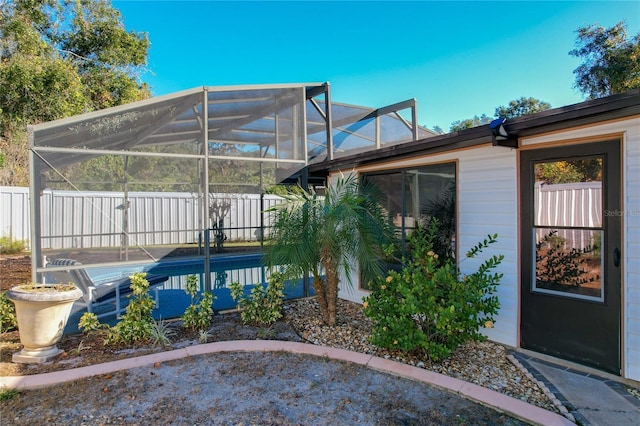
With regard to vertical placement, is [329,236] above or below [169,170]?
below

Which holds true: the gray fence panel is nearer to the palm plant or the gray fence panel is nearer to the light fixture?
the palm plant

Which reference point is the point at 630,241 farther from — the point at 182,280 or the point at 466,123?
the point at 466,123

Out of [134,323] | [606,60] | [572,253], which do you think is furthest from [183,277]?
[606,60]

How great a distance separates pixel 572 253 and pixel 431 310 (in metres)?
1.54

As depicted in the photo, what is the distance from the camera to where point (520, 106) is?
25094 mm

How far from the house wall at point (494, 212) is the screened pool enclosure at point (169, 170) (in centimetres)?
262

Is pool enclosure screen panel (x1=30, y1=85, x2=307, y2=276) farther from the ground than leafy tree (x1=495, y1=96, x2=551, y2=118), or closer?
closer

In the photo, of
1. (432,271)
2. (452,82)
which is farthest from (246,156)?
(452,82)

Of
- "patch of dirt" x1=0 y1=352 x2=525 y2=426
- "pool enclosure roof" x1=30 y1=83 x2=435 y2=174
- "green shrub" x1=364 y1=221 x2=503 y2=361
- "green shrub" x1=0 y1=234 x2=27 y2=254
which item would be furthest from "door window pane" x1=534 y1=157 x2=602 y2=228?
"green shrub" x1=0 y1=234 x2=27 y2=254

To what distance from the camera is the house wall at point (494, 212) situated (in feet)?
13.6

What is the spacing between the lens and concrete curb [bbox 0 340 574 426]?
284 cm

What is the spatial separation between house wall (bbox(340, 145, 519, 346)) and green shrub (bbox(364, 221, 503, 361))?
1.53ft

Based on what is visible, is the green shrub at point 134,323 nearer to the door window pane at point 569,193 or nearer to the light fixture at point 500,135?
the light fixture at point 500,135

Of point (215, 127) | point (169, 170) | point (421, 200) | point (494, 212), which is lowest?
point (494, 212)
